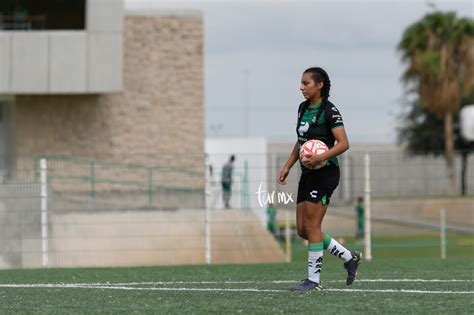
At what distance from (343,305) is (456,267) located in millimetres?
5766

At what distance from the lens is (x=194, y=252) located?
22969 mm

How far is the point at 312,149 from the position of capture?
10.5 meters

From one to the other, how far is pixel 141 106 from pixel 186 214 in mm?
11394

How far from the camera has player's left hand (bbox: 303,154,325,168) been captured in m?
10.4

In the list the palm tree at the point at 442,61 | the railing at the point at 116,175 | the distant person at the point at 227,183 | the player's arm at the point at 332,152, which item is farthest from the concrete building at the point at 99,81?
the player's arm at the point at 332,152

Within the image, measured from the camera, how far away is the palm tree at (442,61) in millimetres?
50031

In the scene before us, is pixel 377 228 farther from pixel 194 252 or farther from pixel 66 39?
pixel 66 39

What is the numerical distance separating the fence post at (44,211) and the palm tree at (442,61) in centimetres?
3010

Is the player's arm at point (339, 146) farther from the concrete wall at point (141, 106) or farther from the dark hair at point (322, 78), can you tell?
the concrete wall at point (141, 106)

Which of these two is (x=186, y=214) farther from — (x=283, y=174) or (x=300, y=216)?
(x=300, y=216)

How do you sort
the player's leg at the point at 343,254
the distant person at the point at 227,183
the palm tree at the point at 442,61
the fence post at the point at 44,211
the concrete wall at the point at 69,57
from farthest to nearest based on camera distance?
the palm tree at the point at 442,61
the concrete wall at the point at 69,57
the distant person at the point at 227,183
the fence post at the point at 44,211
the player's leg at the point at 343,254

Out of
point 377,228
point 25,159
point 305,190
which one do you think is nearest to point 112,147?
Answer: point 25,159

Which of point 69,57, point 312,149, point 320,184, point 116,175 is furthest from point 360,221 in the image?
point 312,149

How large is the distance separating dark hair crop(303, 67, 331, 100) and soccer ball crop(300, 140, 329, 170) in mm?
488
